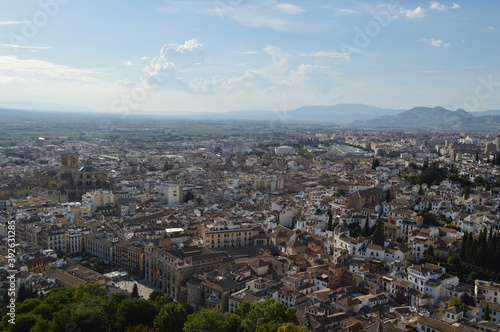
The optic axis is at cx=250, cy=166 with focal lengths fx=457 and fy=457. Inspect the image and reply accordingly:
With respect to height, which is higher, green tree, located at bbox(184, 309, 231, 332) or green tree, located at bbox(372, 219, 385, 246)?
green tree, located at bbox(372, 219, 385, 246)

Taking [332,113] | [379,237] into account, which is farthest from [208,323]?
[332,113]

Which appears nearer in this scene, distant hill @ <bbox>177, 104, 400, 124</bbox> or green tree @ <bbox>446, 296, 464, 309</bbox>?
green tree @ <bbox>446, 296, 464, 309</bbox>

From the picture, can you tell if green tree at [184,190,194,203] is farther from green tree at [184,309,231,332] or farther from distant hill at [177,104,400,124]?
distant hill at [177,104,400,124]

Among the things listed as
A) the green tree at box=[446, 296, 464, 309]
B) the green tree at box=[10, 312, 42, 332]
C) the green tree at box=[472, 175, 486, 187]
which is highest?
the green tree at box=[472, 175, 486, 187]

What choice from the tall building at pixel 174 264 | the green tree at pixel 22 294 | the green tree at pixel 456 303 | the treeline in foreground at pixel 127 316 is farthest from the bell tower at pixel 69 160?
the green tree at pixel 456 303

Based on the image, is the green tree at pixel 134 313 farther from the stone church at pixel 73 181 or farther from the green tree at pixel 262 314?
the stone church at pixel 73 181

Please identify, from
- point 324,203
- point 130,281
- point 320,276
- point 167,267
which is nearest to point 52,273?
point 130,281

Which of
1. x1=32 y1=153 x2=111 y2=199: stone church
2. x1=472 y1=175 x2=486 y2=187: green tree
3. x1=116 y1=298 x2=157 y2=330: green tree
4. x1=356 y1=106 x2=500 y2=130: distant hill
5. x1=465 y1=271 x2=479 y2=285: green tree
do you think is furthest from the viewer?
x1=356 y1=106 x2=500 y2=130: distant hill

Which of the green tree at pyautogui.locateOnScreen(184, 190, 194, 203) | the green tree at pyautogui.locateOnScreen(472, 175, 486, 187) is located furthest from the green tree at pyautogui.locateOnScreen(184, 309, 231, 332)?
the green tree at pyautogui.locateOnScreen(184, 190, 194, 203)
